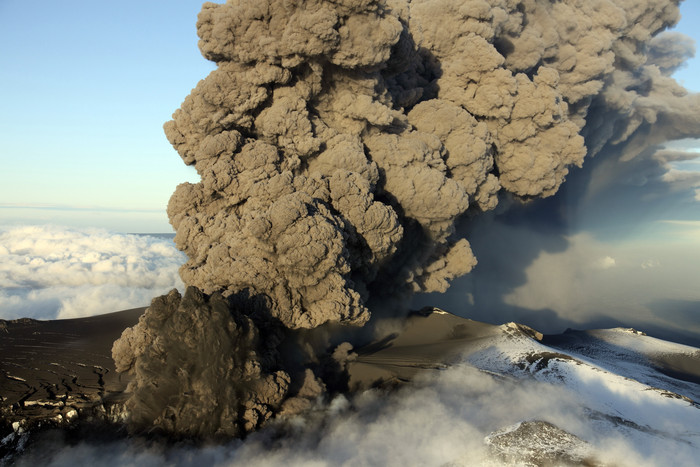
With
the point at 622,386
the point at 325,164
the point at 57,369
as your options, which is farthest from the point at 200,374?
the point at 622,386

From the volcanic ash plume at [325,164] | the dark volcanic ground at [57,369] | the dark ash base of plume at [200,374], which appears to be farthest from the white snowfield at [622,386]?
the dark volcanic ground at [57,369]

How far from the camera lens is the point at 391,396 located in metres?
16.7

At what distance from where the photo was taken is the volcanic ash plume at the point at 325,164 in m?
15.0

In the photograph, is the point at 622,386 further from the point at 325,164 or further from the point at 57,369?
the point at 57,369

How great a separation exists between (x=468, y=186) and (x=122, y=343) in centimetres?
1553

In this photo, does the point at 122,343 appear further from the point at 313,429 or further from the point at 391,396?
the point at 391,396

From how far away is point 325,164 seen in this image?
66.2 feet


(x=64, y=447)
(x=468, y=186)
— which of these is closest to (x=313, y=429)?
(x=64, y=447)

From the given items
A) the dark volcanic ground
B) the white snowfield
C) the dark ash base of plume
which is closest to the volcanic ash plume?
the dark ash base of plume

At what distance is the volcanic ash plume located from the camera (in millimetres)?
15016

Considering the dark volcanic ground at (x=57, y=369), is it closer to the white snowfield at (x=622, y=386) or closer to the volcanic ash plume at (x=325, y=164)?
the volcanic ash plume at (x=325, y=164)

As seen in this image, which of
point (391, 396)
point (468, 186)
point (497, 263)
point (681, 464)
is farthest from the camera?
point (497, 263)

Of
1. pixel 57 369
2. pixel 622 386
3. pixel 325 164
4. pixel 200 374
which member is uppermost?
pixel 325 164

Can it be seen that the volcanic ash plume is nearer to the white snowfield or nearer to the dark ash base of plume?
the dark ash base of plume
